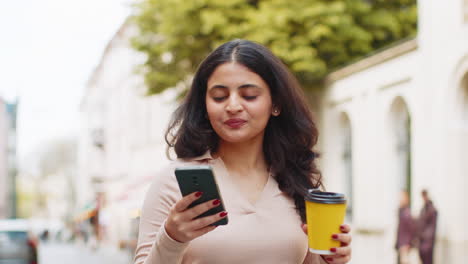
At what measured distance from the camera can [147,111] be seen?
112 feet

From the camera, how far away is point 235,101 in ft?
8.24

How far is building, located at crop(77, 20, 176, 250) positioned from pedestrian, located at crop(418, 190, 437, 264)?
Result: 9688 millimetres

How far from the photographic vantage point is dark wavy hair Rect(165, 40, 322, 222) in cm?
261

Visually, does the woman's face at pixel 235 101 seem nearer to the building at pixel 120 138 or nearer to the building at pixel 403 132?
the building at pixel 403 132

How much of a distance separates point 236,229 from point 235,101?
0.45 meters

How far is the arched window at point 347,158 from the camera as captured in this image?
16.8m

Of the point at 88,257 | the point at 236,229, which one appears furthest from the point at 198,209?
the point at 88,257

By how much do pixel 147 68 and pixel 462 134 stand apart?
9.33 meters

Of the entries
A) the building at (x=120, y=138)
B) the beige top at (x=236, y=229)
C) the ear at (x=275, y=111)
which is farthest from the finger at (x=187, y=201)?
the building at (x=120, y=138)

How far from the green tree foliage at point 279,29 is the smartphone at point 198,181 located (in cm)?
1361

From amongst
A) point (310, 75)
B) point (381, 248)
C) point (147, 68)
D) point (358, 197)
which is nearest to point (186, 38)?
point (147, 68)

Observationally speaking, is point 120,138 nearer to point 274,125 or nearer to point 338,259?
point 274,125

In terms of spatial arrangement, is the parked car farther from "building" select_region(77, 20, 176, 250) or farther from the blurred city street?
"building" select_region(77, 20, 176, 250)

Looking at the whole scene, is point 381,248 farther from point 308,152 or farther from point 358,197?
point 308,152
